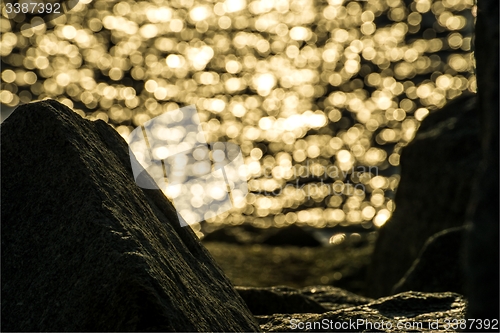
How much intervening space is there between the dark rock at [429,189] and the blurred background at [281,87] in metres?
2.49

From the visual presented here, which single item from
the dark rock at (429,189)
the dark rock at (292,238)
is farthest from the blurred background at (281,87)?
the dark rock at (429,189)

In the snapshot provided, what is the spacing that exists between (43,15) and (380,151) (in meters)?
41.6

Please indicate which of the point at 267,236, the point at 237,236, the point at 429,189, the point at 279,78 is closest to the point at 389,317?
the point at 429,189

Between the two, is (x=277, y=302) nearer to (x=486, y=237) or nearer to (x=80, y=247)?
(x=80, y=247)

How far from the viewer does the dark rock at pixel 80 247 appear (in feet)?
11.8

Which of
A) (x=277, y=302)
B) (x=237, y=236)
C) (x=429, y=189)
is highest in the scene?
(x=429, y=189)

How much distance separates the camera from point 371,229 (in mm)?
27172

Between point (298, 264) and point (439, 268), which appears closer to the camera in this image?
point (439, 268)

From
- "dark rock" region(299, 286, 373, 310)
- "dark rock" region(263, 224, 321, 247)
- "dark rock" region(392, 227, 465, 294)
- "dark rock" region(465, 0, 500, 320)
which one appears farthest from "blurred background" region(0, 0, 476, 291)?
"dark rock" region(465, 0, 500, 320)

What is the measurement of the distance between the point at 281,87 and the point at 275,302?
4176 centimetres

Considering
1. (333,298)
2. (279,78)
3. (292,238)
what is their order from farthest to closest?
(279,78)
(292,238)
(333,298)

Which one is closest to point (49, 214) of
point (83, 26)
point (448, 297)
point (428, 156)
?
point (448, 297)

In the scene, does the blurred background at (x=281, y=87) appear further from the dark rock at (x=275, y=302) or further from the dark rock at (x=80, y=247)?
the dark rock at (x=80, y=247)

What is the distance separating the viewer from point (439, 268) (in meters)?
8.11
